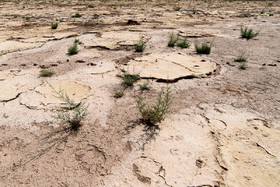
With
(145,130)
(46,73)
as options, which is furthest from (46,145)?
(46,73)

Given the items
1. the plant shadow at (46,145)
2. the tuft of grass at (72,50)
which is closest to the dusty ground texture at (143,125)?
the plant shadow at (46,145)

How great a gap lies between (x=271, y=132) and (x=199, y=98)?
0.78 metres

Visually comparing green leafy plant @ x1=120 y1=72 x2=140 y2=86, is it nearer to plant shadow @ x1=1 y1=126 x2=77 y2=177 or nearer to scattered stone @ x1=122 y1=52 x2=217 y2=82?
scattered stone @ x1=122 y1=52 x2=217 y2=82

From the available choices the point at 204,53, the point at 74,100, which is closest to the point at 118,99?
the point at 74,100

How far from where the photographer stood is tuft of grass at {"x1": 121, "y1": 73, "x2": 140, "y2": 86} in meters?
2.54

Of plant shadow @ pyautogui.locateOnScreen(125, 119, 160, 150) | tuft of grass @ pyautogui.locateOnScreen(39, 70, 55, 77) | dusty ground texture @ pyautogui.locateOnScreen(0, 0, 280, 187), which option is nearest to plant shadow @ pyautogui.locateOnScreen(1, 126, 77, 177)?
dusty ground texture @ pyautogui.locateOnScreen(0, 0, 280, 187)

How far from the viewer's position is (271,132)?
1710 mm

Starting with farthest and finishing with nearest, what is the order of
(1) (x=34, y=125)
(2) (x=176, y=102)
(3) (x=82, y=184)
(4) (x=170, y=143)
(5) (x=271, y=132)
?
(2) (x=176, y=102) < (1) (x=34, y=125) < (5) (x=271, y=132) < (4) (x=170, y=143) < (3) (x=82, y=184)

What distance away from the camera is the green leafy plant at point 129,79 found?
8.32 ft

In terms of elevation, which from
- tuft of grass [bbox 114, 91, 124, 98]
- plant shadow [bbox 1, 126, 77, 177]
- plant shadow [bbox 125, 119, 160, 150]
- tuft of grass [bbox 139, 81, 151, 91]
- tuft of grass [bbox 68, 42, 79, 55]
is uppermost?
tuft of grass [bbox 68, 42, 79, 55]

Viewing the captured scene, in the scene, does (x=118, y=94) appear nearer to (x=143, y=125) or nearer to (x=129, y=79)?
(x=129, y=79)

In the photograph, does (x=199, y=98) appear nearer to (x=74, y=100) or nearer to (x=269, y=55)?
(x=74, y=100)

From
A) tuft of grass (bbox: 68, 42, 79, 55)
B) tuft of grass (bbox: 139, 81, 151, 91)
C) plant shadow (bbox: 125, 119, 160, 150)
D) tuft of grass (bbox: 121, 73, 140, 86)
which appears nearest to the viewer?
plant shadow (bbox: 125, 119, 160, 150)

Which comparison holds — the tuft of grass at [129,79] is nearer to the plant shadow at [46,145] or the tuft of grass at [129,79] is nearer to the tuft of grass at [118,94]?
the tuft of grass at [118,94]
